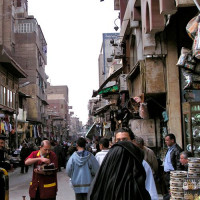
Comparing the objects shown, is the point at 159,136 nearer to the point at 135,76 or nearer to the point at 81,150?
the point at 135,76

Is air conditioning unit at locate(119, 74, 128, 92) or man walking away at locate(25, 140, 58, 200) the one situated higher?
air conditioning unit at locate(119, 74, 128, 92)

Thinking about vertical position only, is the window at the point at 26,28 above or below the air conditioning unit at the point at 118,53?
above

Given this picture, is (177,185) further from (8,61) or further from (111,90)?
(8,61)

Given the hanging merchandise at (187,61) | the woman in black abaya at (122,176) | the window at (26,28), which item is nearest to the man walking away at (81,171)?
the hanging merchandise at (187,61)

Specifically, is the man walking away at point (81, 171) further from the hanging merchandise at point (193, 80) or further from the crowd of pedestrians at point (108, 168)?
the hanging merchandise at point (193, 80)

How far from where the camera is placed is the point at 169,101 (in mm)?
10961

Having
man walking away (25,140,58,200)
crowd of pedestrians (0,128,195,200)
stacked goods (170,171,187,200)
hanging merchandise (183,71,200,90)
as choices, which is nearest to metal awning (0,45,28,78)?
crowd of pedestrians (0,128,195,200)

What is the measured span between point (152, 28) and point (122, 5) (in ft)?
32.7

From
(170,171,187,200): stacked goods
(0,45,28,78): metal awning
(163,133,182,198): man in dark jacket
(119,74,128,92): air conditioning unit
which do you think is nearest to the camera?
(170,171,187,200): stacked goods

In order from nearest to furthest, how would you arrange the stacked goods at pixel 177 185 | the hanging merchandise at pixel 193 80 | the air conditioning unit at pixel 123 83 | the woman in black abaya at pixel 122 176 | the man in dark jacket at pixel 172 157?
the woman in black abaya at pixel 122 176
the stacked goods at pixel 177 185
the man in dark jacket at pixel 172 157
the hanging merchandise at pixel 193 80
the air conditioning unit at pixel 123 83

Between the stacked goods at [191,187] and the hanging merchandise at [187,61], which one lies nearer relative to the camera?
the stacked goods at [191,187]

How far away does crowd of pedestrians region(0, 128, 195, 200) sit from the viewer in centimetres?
335

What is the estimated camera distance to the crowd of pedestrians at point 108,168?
3348mm

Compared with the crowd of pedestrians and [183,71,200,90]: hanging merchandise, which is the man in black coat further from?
[183,71,200,90]: hanging merchandise
